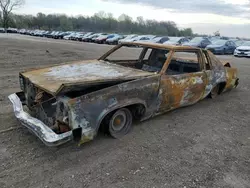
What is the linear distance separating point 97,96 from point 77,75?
2.48 feet

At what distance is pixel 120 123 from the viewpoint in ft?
11.9

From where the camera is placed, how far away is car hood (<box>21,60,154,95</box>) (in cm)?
312

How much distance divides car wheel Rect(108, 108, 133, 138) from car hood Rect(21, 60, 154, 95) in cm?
53

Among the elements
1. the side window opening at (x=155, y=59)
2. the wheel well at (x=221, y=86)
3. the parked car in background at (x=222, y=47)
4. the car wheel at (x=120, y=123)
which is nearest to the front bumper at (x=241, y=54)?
the parked car in background at (x=222, y=47)

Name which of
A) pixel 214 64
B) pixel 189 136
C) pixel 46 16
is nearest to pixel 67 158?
pixel 189 136

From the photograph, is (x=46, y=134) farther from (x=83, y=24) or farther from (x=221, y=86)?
(x=83, y=24)

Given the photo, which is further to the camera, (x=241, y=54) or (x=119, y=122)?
(x=241, y=54)

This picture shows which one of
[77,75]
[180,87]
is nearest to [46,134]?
[77,75]

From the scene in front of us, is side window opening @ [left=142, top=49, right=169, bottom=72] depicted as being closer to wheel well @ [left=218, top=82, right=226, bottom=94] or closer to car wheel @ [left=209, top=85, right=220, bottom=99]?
car wheel @ [left=209, top=85, right=220, bottom=99]

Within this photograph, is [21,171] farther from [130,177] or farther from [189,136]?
A: [189,136]

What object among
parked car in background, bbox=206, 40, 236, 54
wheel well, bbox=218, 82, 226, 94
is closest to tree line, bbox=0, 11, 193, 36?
parked car in background, bbox=206, 40, 236, 54

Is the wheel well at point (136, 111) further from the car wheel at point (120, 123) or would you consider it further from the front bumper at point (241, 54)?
the front bumper at point (241, 54)

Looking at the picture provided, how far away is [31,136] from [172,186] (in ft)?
7.44

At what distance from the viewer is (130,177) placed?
→ 2.71 m
